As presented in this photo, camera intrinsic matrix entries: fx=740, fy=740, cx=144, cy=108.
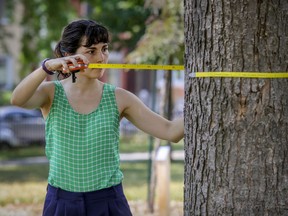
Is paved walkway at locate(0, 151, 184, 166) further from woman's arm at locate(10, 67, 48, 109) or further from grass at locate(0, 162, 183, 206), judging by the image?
woman's arm at locate(10, 67, 48, 109)

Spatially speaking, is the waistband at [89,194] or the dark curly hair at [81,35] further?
the dark curly hair at [81,35]

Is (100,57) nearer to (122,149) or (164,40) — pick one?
(164,40)

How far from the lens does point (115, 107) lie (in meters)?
3.79

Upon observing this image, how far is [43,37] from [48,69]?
803 inches

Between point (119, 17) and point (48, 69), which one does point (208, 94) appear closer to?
point (48, 69)

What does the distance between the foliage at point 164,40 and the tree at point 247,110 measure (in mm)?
6354

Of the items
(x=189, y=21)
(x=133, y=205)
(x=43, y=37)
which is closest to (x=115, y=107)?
(x=189, y=21)

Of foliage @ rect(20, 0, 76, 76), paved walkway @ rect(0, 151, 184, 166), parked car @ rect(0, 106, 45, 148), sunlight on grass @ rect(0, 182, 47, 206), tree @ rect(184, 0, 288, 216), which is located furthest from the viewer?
parked car @ rect(0, 106, 45, 148)

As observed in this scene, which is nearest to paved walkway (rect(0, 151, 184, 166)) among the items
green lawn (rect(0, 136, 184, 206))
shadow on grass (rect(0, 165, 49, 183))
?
green lawn (rect(0, 136, 184, 206))

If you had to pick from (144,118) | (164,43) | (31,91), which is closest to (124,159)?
(164,43)

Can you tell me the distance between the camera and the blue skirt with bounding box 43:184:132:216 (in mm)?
3658

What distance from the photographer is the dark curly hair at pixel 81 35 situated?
3.82m

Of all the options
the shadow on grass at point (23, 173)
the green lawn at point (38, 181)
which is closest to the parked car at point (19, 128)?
the green lawn at point (38, 181)

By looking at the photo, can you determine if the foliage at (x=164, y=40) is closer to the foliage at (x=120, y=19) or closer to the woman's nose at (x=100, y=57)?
the foliage at (x=120, y=19)
